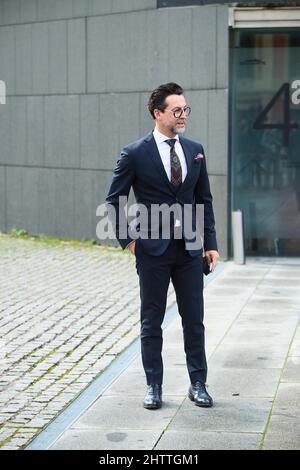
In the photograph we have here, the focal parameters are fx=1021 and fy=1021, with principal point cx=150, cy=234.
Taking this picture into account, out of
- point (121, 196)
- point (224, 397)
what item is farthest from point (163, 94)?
point (224, 397)

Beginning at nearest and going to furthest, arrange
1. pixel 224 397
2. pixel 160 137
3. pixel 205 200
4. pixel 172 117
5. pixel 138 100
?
pixel 172 117 → pixel 160 137 → pixel 205 200 → pixel 224 397 → pixel 138 100

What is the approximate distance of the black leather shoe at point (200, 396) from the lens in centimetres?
683

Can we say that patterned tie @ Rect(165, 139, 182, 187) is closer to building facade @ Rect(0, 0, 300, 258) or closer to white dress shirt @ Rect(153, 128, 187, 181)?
white dress shirt @ Rect(153, 128, 187, 181)

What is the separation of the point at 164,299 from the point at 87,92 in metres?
9.36

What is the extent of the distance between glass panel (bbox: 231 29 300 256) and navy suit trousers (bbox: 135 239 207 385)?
7.64 meters

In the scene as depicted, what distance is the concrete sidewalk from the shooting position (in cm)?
608

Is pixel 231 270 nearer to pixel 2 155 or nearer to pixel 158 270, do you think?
pixel 2 155

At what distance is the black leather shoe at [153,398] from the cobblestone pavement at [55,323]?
593 millimetres

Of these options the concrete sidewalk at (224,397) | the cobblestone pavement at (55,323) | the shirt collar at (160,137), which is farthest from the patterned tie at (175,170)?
the cobblestone pavement at (55,323)

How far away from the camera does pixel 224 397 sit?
23.4 ft

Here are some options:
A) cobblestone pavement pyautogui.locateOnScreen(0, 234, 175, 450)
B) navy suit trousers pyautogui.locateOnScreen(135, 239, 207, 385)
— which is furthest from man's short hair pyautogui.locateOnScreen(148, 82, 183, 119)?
cobblestone pavement pyautogui.locateOnScreen(0, 234, 175, 450)

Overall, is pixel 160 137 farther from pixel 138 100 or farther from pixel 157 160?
pixel 138 100

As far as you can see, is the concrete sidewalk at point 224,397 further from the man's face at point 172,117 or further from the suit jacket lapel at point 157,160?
the man's face at point 172,117
